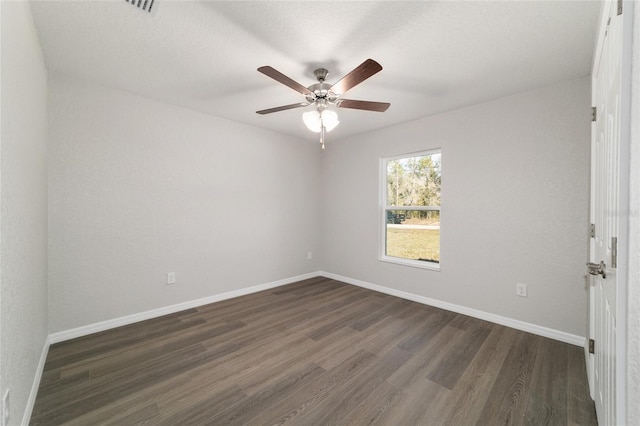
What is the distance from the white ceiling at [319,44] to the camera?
1594 millimetres

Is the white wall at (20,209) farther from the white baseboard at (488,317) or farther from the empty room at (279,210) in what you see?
the white baseboard at (488,317)

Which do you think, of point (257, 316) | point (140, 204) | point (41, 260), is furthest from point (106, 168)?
point (257, 316)

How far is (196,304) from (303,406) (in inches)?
86.0

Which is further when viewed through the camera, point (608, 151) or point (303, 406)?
point (303, 406)

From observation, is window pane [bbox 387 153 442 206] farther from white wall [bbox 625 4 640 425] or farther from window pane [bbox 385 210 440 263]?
white wall [bbox 625 4 640 425]

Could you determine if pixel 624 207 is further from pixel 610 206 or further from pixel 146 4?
pixel 146 4

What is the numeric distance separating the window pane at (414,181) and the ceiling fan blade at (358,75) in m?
1.98

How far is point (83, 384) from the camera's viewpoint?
1.81m

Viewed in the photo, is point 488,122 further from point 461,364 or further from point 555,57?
point 461,364

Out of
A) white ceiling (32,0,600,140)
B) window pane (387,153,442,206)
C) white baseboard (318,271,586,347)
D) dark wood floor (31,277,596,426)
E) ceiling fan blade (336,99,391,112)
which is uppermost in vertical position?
white ceiling (32,0,600,140)

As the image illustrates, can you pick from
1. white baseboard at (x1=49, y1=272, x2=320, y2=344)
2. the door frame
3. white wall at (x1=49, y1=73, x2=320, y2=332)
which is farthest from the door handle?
white baseboard at (x1=49, y1=272, x2=320, y2=344)

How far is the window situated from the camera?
344 centimetres

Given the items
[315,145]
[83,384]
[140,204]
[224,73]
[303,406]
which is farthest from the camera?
[315,145]

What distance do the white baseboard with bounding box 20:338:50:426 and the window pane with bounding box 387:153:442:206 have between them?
395 cm
